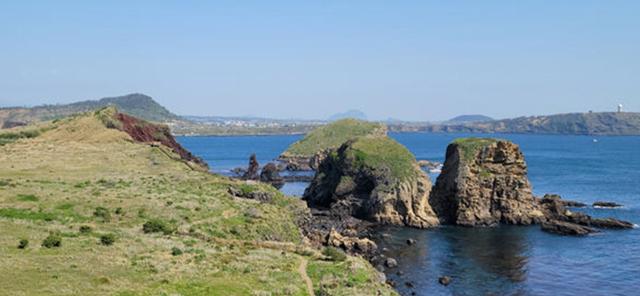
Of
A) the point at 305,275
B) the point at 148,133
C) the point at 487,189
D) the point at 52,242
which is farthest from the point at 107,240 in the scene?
the point at 148,133

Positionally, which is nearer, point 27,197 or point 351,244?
point 27,197

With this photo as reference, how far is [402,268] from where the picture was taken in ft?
275

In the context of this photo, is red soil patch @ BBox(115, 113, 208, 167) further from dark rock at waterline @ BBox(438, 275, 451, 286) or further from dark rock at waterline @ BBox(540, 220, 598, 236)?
dark rock at waterline @ BBox(438, 275, 451, 286)

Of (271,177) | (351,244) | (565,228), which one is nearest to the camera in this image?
(351,244)

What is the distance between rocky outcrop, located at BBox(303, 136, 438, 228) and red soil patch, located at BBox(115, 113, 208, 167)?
47.9 meters

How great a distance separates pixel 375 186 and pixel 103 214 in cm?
6145

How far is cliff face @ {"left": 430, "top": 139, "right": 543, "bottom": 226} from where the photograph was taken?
116 m

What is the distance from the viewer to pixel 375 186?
12138 cm

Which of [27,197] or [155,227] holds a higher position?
[27,197]

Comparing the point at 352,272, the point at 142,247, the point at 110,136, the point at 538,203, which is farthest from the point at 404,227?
the point at 110,136

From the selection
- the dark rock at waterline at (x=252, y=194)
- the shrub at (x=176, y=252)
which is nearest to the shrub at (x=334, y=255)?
the shrub at (x=176, y=252)

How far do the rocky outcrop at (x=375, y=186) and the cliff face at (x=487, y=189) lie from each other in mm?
4388

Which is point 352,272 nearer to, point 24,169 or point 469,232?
point 469,232

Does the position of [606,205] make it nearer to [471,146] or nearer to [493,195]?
[493,195]
